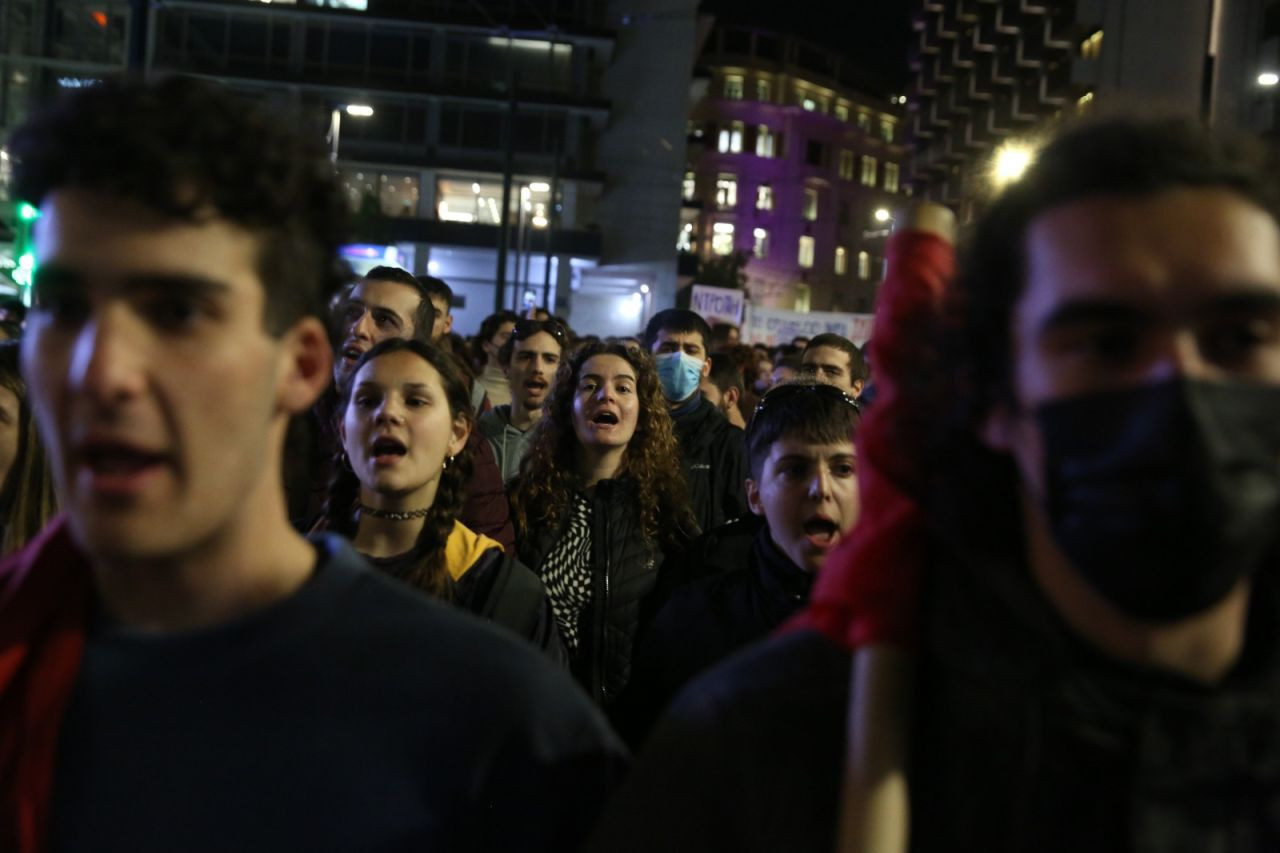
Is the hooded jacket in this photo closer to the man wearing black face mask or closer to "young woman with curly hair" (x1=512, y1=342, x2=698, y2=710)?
"young woman with curly hair" (x1=512, y1=342, x2=698, y2=710)

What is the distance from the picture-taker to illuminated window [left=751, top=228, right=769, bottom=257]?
89.5 metres

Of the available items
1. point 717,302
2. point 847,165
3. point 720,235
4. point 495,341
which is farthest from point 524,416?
point 847,165

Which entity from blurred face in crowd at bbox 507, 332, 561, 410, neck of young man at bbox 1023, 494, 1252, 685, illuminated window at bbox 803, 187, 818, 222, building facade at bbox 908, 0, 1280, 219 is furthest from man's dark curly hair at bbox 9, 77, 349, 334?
illuminated window at bbox 803, 187, 818, 222

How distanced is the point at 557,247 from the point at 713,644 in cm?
4790

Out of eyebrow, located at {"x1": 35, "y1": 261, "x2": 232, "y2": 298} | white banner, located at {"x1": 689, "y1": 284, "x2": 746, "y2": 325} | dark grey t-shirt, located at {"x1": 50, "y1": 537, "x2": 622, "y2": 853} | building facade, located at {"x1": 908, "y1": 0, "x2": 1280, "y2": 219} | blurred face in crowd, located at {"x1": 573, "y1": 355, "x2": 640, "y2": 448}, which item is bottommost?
dark grey t-shirt, located at {"x1": 50, "y1": 537, "x2": 622, "y2": 853}

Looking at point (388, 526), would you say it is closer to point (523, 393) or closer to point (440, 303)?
point (523, 393)

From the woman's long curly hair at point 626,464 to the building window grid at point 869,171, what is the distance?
94664mm

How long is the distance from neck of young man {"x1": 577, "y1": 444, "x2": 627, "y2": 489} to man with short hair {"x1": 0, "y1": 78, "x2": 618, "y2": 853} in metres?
3.77

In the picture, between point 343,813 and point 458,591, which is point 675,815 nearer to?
point 343,813

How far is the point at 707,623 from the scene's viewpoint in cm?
405

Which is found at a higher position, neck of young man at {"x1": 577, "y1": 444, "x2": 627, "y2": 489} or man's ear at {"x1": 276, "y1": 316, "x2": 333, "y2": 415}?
man's ear at {"x1": 276, "y1": 316, "x2": 333, "y2": 415}

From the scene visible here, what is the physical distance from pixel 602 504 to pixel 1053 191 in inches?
153

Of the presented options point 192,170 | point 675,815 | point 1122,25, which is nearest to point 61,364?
point 192,170

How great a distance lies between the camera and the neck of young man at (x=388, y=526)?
13.7ft
